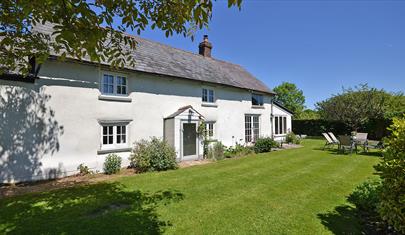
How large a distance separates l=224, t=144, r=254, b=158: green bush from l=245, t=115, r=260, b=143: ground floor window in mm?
2601

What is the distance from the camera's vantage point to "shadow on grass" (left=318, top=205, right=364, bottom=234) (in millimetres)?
4926

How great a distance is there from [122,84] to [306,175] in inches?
392

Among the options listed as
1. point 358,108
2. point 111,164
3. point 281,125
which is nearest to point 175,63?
point 111,164

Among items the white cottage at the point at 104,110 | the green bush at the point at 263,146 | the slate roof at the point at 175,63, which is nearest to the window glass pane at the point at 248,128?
the white cottage at the point at 104,110

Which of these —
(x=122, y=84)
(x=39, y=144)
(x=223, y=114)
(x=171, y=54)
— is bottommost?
(x=39, y=144)

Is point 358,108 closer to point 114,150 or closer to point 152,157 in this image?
point 152,157

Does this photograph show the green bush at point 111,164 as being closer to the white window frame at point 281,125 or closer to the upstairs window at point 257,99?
the upstairs window at point 257,99

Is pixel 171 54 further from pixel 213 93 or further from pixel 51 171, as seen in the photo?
pixel 51 171

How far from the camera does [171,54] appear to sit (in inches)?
701

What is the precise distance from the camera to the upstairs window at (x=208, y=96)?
672 inches

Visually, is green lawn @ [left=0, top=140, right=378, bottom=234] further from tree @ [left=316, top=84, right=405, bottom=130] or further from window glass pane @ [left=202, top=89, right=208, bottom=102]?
tree @ [left=316, top=84, right=405, bottom=130]

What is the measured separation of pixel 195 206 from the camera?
6348mm

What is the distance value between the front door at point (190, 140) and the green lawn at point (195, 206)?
5.22 metres

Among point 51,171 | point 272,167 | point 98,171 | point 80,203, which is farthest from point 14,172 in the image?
point 272,167
